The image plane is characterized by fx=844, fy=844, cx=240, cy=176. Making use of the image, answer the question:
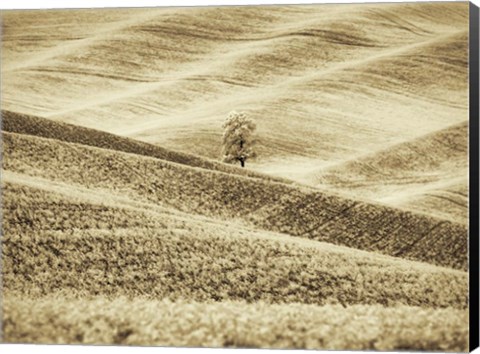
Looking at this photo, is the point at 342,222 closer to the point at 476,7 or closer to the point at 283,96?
the point at 283,96

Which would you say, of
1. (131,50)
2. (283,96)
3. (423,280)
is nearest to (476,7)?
(283,96)

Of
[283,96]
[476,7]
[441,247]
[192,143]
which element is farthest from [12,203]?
[476,7]

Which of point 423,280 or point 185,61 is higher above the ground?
point 185,61

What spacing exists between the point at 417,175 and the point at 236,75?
8.98 ft

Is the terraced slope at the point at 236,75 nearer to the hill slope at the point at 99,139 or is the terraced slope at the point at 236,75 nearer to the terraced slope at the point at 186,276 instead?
the hill slope at the point at 99,139

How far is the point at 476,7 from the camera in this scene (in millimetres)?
10336

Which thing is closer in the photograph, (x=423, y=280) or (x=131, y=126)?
(x=423, y=280)

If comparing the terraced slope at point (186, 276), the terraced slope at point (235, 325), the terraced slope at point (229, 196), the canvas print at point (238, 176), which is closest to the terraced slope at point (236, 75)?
the canvas print at point (238, 176)

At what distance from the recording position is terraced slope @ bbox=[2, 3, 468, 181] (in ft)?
35.5

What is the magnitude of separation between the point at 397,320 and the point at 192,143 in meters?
3.52

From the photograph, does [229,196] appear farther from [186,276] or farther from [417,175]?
[417,175]

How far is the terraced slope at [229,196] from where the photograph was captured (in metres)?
10.6

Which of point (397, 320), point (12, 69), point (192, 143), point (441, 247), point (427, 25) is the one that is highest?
point (427, 25)

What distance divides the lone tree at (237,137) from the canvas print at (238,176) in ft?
0.07
